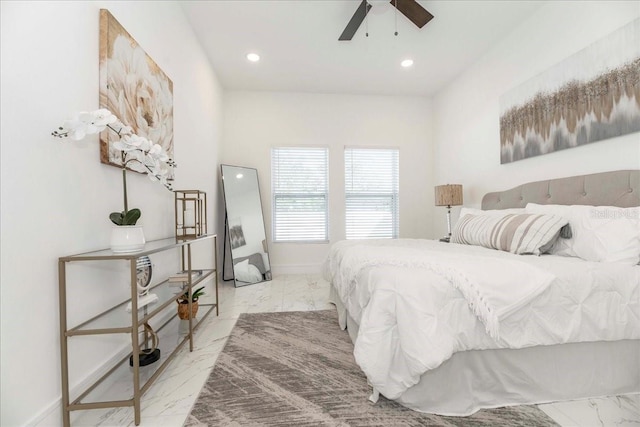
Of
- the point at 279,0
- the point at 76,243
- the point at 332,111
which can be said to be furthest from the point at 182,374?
the point at 332,111

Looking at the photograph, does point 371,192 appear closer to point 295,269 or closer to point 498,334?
point 295,269

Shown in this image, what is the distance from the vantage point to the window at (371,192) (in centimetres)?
445

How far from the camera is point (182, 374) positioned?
1.66m

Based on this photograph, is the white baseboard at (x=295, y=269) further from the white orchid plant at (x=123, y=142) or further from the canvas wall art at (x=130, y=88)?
the white orchid plant at (x=123, y=142)

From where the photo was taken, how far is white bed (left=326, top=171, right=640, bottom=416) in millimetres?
1238

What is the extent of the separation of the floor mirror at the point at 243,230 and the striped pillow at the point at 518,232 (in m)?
2.75

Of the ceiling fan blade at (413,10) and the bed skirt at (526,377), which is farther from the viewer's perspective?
the ceiling fan blade at (413,10)

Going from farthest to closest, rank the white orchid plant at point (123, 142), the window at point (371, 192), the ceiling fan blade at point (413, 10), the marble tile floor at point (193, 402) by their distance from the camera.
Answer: the window at point (371, 192), the ceiling fan blade at point (413, 10), the marble tile floor at point (193, 402), the white orchid plant at point (123, 142)

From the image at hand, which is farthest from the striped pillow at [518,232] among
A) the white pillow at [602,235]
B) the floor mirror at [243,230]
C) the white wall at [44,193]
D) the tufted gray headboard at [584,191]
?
the floor mirror at [243,230]

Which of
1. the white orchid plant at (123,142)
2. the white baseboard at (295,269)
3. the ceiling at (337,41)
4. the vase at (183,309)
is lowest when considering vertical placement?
the white baseboard at (295,269)

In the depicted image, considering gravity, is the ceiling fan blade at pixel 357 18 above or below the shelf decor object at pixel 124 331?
above

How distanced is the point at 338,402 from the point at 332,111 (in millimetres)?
3964

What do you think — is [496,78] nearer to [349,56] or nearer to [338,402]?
[349,56]

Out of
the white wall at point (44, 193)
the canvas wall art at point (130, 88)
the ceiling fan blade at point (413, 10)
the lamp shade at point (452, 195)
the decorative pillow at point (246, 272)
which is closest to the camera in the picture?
the white wall at point (44, 193)
